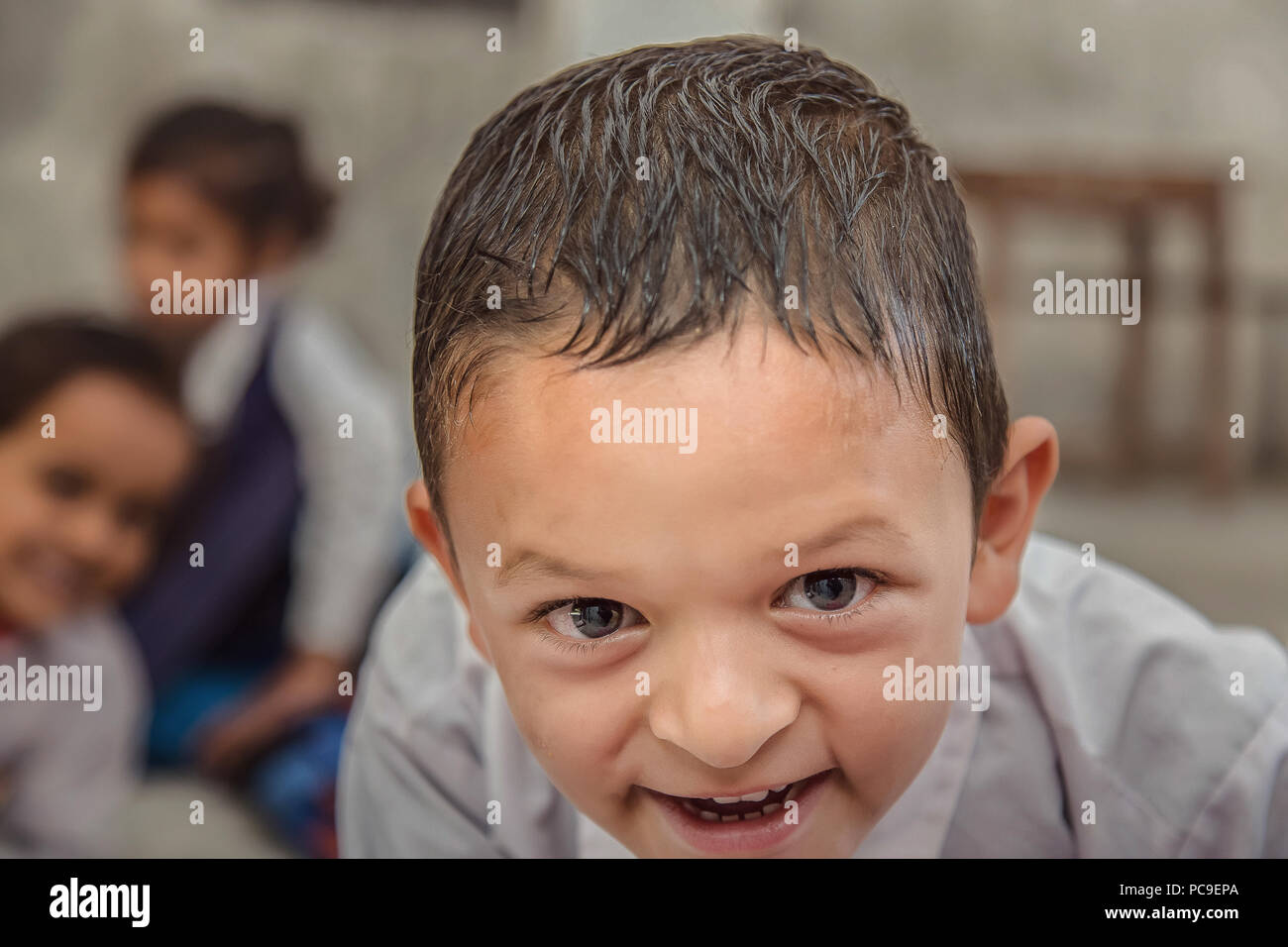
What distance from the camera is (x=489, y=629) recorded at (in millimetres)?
381

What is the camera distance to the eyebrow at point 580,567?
33 cm

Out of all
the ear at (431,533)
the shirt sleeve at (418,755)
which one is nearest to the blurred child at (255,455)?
the shirt sleeve at (418,755)

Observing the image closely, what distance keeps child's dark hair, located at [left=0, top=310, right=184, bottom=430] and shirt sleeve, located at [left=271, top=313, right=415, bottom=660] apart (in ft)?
0.41

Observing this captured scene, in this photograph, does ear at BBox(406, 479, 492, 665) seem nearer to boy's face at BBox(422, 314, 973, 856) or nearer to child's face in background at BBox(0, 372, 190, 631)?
boy's face at BBox(422, 314, 973, 856)

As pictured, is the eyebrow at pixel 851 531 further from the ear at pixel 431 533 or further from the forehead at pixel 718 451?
the ear at pixel 431 533

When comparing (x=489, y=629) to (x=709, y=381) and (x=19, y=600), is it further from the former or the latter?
(x=19, y=600)

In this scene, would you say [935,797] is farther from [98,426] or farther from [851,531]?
[98,426]

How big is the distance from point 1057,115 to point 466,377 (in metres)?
0.62

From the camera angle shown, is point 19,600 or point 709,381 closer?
point 709,381

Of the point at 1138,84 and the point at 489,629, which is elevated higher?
the point at 1138,84

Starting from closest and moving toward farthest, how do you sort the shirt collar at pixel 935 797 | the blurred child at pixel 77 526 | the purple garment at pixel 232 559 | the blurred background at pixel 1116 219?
1. the shirt collar at pixel 935 797
2. the blurred background at pixel 1116 219
3. the blurred child at pixel 77 526
4. the purple garment at pixel 232 559

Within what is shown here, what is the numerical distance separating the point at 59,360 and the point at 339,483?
24 centimetres

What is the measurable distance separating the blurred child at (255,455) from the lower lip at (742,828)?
590mm

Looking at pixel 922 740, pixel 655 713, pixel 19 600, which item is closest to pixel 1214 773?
pixel 922 740
